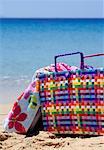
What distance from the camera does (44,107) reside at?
5703 mm

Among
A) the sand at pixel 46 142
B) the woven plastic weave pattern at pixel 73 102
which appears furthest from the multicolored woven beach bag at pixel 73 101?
the sand at pixel 46 142

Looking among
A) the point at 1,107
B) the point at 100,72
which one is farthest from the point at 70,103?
the point at 1,107

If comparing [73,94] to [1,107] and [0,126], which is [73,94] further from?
[1,107]

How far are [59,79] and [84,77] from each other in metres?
0.28

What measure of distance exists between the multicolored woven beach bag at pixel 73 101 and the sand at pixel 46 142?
0.13m

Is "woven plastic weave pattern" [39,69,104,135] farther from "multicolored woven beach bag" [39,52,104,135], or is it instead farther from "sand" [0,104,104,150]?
"sand" [0,104,104,150]

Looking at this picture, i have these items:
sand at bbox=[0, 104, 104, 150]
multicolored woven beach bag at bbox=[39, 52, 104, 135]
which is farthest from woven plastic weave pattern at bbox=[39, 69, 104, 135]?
sand at bbox=[0, 104, 104, 150]

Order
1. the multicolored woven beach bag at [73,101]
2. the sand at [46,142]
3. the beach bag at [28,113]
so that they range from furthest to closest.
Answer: the beach bag at [28,113] → the multicolored woven beach bag at [73,101] → the sand at [46,142]

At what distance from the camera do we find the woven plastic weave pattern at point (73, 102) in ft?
17.6

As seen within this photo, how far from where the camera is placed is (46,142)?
17.6 feet

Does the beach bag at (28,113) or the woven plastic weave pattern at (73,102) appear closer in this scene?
the woven plastic weave pattern at (73,102)

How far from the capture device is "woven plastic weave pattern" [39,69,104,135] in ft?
17.6

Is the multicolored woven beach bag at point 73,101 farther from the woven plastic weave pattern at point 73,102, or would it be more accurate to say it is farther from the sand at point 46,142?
the sand at point 46,142

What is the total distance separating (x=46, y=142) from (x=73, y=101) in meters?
0.47
